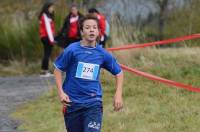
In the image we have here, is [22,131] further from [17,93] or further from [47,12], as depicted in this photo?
[47,12]

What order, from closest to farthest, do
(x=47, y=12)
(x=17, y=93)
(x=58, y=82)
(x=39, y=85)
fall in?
(x=58, y=82) < (x=17, y=93) < (x=39, y=85) < (x=47, y=12)

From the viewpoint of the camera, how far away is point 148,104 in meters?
9.48

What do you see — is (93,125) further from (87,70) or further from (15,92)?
(15,92)

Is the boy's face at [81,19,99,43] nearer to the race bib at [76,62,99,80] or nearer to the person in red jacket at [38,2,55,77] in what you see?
the race bib at [76,62,99,80]

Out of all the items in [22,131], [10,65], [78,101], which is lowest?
[10,65]

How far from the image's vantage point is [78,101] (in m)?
6.12

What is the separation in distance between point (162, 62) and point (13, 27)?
18.9 feet

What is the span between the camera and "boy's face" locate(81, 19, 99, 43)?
600 centimetres

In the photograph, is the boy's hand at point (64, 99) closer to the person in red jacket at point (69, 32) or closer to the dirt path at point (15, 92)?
the dirt path at point (15, 92)

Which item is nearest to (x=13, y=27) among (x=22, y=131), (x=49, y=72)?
(x=49, y=72)

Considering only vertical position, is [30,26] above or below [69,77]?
below

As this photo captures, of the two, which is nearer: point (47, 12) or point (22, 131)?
point (22, 131)

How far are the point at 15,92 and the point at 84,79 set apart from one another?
608 centimetres

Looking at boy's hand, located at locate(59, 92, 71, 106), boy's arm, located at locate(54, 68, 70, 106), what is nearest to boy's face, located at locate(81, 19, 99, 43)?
boy's arm, located at locate(54, 68, 70, 106)
